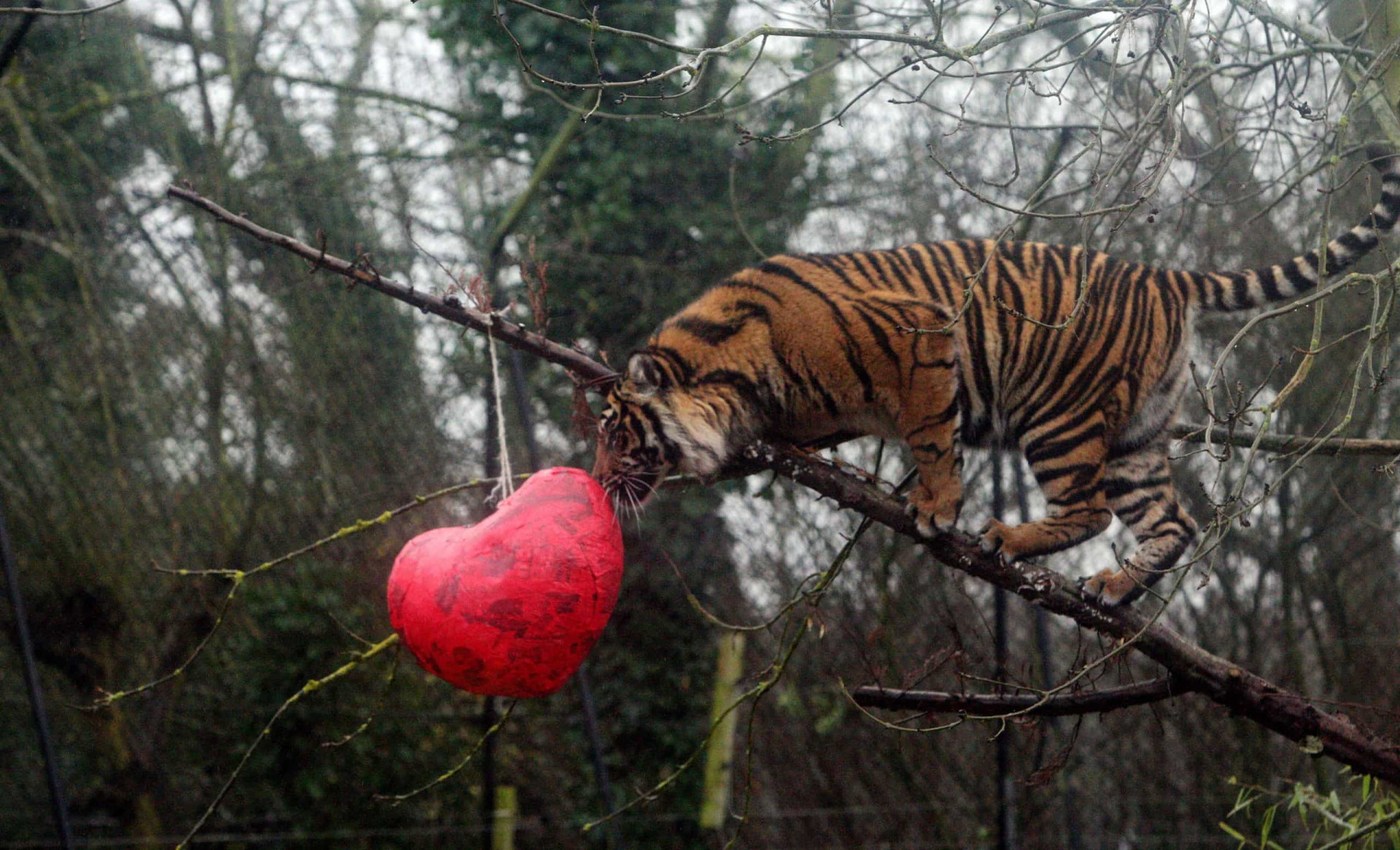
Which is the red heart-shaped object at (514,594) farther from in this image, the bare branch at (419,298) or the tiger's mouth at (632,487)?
the tiger's mouth at (632,487)

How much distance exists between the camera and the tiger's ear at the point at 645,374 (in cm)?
236

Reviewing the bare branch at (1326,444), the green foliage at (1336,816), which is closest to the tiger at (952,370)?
the bare branch at (1326,444)

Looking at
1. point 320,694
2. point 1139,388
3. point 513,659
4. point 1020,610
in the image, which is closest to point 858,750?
point 1020,610

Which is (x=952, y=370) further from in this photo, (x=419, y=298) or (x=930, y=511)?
(x=419, y=298)

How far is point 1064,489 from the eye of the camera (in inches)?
97.6

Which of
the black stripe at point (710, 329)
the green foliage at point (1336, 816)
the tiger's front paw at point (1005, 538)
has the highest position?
the black stripe at point (710, 329)

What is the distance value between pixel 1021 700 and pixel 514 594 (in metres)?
0.97

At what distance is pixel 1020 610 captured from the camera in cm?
494

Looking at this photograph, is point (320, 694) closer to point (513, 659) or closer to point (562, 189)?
point (562, 189)

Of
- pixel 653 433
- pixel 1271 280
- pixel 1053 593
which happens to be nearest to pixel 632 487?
pixel 653 433

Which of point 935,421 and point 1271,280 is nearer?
point 935,421

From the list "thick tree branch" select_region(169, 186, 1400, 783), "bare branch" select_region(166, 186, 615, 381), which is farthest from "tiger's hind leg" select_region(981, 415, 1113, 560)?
"bare branch" select_region(166, 186, 615, 381)

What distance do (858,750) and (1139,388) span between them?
273 cm

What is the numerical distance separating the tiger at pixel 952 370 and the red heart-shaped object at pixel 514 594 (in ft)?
1.96
